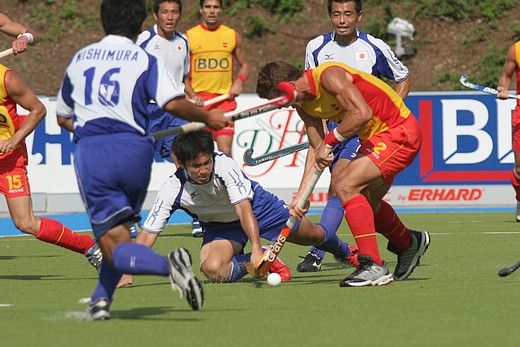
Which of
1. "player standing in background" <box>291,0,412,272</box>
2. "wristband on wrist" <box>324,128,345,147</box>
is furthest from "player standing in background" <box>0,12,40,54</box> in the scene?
"wristband on wrist" <box>324,128,345,147</box>

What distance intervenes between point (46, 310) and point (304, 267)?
247cm

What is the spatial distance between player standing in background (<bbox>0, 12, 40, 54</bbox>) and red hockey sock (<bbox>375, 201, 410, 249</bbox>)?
2733 millimetres

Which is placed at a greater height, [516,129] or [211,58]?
[211,58]

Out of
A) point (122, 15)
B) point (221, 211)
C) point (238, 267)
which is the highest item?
point (122, 15)

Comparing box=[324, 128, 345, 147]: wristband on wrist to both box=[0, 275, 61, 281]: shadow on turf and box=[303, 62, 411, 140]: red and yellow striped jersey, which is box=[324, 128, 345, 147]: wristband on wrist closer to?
box=[303, 62, 411, 140]: red and yellow striped jersey

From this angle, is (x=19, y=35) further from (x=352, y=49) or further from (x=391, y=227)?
(x=391, y=227)

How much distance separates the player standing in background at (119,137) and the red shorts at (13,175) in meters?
2.57

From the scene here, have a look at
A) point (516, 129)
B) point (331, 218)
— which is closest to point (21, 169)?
point (331, 218)

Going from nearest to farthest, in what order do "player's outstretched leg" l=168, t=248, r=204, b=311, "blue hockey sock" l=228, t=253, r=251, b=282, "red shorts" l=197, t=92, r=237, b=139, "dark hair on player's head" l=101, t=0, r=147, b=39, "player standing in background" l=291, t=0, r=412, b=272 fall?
"player's outstretched leg" l=168, t=248, r=204, b=311, "dark hair on player's head" l=101, t=0, r=147, b=39, "blue hockey sock" l=228, t=253, r=251, b=282, "player standing in background" l=291, t=0, r=412, b=272, "red shorts" l=197, t=92, r=237, b=139

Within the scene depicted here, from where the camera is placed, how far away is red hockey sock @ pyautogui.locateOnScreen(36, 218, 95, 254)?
798 centimetres

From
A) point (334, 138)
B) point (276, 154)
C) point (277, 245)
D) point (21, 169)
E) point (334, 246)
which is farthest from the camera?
point (276, 154)

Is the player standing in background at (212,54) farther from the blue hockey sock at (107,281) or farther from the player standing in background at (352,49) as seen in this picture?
the blue hockey sock at (107,281)

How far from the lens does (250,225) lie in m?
6.98

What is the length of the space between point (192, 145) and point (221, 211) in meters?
0.73
